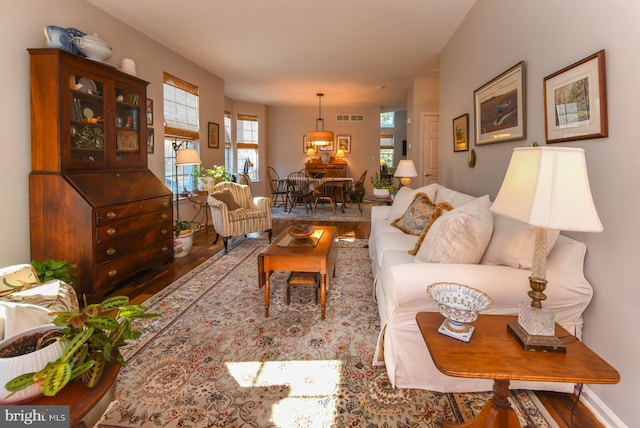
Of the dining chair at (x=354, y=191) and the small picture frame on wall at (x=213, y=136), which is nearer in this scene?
the small picture frame on wall at (x=213, y=136)

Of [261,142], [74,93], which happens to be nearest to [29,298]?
[74,93]

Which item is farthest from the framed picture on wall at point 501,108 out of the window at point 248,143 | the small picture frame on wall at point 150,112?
the window at point 248,143

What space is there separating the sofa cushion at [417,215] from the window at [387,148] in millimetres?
10769

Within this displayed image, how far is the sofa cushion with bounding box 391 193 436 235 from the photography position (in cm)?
332

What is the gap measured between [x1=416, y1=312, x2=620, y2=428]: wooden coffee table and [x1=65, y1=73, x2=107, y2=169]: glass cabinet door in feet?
10.2

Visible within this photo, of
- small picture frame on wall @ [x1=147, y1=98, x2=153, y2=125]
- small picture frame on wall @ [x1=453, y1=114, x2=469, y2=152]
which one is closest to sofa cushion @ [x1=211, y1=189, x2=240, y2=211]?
small picture frame on wall @ [x1=147, y1=98, x2=153, y2=125]

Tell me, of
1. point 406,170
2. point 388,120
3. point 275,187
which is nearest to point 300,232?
point 406,170

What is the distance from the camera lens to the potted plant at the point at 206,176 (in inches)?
222

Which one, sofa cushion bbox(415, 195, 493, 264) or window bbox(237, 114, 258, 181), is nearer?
sofa cushion bbox(415, 195, 493, 264)

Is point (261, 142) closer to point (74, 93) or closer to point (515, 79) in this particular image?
point (74, 93)

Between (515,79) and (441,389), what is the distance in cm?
226

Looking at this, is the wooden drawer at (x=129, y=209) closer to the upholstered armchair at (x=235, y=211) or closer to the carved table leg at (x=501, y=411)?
the upholstered armchair at (x=235, y=211)

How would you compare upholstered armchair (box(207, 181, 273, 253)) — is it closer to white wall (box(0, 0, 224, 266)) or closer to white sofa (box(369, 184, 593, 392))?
white wall (box(0, 0, 224, 266))

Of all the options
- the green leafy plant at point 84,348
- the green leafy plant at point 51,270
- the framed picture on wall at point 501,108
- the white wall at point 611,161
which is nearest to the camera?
the green leafy plant at point 84,348
